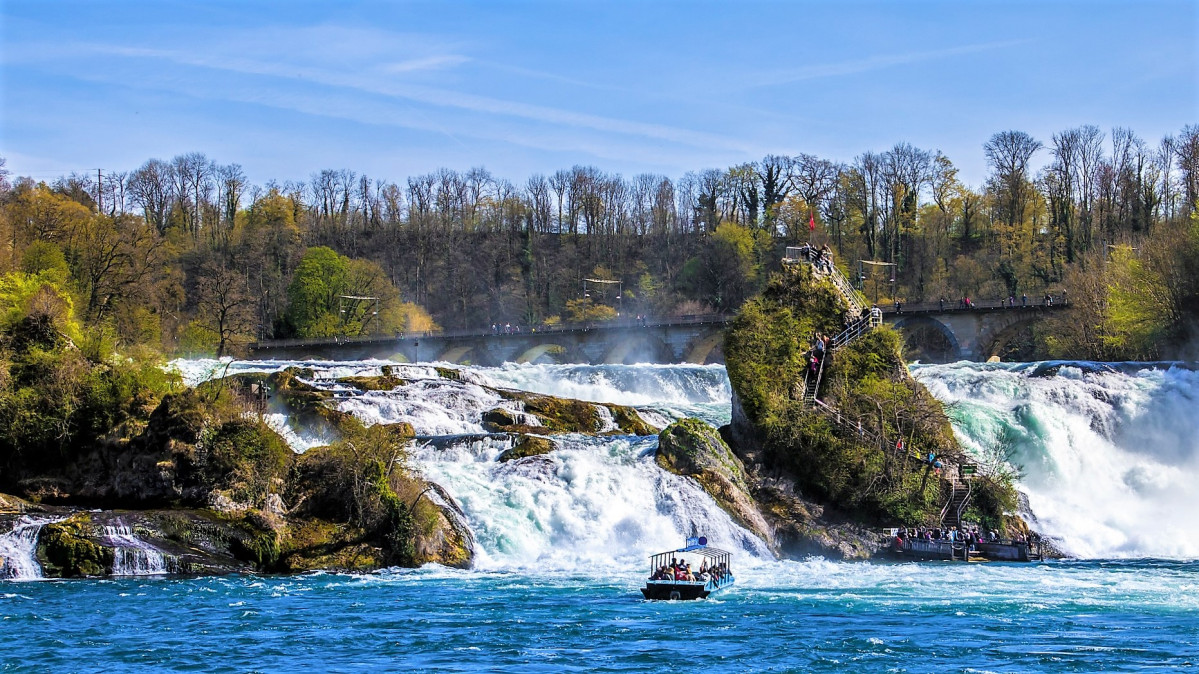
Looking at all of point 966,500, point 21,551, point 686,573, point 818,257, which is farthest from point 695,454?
point 21,551

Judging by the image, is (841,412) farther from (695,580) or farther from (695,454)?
(695,580)

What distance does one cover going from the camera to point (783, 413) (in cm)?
4059

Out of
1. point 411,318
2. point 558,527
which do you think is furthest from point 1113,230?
point 558,527

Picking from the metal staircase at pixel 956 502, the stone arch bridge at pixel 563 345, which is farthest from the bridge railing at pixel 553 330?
the metal staircase at pixel 956 502

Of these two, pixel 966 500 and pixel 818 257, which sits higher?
pixel 818 257

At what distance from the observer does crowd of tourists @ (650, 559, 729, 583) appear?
29.5 meters

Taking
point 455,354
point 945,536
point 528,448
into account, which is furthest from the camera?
point 455,354

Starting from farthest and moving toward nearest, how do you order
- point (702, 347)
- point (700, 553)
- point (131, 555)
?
point (702, 347), point (700, 553), point (131, 555)

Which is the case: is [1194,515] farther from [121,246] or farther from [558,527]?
[121,246]

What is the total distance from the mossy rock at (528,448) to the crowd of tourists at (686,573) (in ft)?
29.0

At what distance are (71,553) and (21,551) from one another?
1.12 metres

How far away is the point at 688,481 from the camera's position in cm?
3762

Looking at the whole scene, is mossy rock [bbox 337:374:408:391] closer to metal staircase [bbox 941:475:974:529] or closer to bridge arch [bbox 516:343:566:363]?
metal staircase [bbox 941:475:974:529]

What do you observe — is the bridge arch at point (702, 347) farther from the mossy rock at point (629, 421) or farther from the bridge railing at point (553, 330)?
the mossy rock at point (629, 421)
